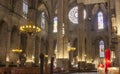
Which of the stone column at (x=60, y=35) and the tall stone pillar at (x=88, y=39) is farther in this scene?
the tall stone pillar at (x=88, y=39)

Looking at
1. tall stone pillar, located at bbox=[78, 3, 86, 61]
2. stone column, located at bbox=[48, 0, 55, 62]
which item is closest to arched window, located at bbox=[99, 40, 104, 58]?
stone column, located at bbox=[48, 0, 55, 62]

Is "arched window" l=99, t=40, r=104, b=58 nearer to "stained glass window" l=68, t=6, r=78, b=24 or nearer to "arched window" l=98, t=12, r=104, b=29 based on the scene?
"arched window" l=98, t=12, r=104, b=29

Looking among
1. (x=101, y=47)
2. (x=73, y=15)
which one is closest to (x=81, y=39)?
(x=101, y=47)

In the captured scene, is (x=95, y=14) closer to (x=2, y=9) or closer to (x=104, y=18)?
(x=104, y=18)

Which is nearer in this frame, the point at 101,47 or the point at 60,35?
the point at 60,35

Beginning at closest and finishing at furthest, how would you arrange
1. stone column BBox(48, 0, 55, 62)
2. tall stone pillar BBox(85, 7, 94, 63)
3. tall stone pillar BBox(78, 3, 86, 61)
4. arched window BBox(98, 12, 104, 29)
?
tall stone pillar BBox(78, 3, 86, 61) < tall stone pillar BBox(85, 7, 94, 63) < stone column BBox(48, 0, 55, 62) < arched window BBox(98, 12, 104, 29)

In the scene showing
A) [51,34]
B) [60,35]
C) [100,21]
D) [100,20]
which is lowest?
[60,35]

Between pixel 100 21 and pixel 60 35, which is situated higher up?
pixel 100 21

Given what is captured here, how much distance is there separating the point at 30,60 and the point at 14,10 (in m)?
8.29

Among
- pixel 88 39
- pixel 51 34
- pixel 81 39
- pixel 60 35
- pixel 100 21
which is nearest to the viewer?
pixel 60 35

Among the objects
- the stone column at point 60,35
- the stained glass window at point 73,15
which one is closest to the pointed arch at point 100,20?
the stained glass window at point 73,15

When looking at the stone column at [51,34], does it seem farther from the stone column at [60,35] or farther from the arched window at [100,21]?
the stone column at [60,35]

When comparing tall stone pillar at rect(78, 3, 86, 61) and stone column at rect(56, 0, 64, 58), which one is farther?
tall stone pillar at rect(78, 3, 86, 61)

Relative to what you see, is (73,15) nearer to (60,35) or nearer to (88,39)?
(88,39)
